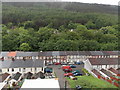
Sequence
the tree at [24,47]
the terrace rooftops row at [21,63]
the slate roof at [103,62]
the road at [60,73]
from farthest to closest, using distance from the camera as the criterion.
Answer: the tree at [24,47] → the slate roof at [103,62] → the terrace rooftops row at [21,63] → the road at [60,73]

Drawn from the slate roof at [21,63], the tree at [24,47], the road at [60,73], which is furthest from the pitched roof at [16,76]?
the tree at [24,47]

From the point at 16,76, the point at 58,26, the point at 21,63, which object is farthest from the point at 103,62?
the point at 58,26

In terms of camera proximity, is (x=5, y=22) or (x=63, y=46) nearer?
(x=63, y=46)

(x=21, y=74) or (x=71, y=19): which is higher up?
(x=71, y=19)

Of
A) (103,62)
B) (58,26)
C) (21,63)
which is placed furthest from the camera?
(58,26)

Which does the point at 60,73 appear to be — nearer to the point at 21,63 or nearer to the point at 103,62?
the point at 21,63

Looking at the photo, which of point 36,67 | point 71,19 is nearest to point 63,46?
point 36,67

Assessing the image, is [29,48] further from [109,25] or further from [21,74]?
[109,25]

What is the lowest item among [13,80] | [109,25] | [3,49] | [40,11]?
[13,80]

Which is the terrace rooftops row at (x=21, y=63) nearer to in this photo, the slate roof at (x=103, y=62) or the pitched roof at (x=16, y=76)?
the pitched roof at (x=16, y=76)
